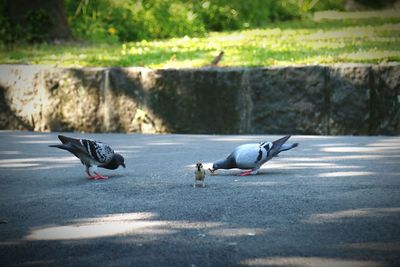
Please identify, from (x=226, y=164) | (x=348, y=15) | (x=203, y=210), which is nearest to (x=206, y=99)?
(x=226, y=164)

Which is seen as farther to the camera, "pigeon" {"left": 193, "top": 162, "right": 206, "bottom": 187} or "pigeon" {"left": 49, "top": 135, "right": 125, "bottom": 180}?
"pigeon" {"left": 49, "top": 135, "right": 125, "bottom": 180}

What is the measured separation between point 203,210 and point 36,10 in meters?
9.15

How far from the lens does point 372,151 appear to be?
28.3 feet

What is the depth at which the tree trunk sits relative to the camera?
14.1 meters

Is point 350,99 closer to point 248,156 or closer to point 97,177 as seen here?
point 248,156

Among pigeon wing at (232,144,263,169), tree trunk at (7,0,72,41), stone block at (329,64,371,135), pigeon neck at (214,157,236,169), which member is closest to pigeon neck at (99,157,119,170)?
pigeon neck at (214,157,236,169)

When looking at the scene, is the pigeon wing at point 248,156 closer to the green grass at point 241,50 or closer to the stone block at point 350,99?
the stone block at point 350,99

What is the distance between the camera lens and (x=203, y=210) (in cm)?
581

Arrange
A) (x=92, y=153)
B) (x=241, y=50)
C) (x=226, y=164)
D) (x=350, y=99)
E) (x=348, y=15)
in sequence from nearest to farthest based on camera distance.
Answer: (x=92, y=153)
(x=226, y=164)
(x=350, y=99)
(x=241, y=50)
(x=348, y=15)

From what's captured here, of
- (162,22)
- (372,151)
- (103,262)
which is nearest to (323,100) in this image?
(372,151)

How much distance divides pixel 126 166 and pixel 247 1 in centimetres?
1181

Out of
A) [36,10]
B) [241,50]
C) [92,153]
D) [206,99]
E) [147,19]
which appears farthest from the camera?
[147,19]

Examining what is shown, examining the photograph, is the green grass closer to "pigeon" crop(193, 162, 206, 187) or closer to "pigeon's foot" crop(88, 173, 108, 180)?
"pigeon's foot" crop(88, 173, 108, 180)

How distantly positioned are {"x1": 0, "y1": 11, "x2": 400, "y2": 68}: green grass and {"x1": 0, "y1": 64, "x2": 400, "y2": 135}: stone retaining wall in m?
0.48
